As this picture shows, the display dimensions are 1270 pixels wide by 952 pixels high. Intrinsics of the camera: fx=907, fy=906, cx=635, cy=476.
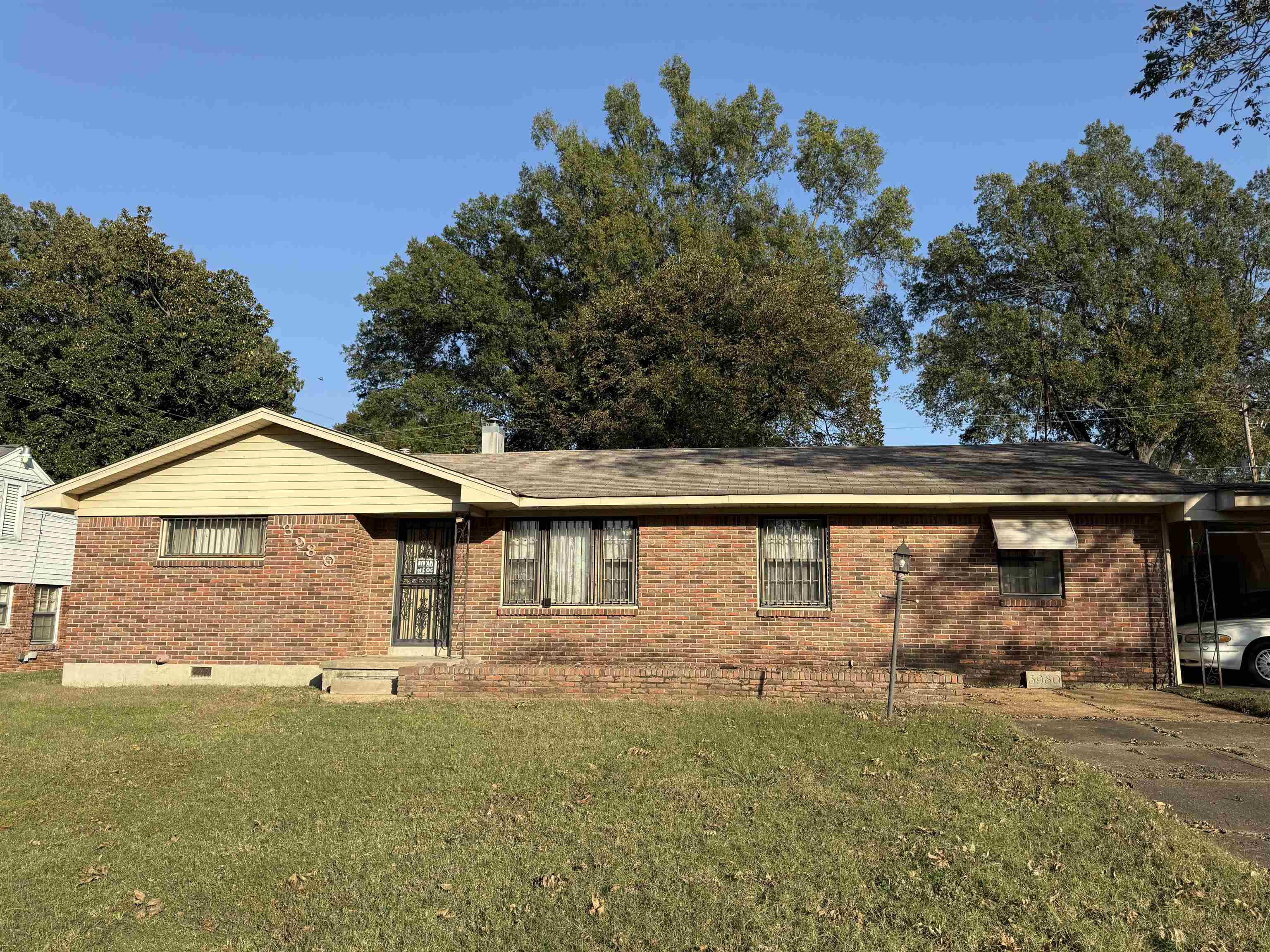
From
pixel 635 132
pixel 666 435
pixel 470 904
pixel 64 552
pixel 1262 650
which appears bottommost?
pixel 470 904

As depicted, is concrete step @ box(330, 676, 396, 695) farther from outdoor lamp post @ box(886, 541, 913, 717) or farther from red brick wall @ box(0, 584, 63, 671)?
red brick wall @ box(0, 584, 63, 671)

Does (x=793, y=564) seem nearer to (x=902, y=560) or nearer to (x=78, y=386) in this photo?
(x=902, y=560)

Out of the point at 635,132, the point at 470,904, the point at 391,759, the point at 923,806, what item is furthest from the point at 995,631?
the point at 635,132

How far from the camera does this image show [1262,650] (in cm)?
1312

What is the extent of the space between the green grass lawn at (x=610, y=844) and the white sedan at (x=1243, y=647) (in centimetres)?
580

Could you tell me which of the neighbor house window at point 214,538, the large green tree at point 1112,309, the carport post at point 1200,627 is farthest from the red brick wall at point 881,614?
the large green tree at point 1112,309

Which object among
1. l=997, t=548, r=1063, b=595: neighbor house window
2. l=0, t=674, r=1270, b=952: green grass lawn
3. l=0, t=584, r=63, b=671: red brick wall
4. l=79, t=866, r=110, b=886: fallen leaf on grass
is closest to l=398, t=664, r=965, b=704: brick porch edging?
l=0, t=674, r=1270, b=952: green grass lawn

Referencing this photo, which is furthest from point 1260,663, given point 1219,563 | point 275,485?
point 275,485

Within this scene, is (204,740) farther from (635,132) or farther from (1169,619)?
(635,132)

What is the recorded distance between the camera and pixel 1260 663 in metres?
13.1

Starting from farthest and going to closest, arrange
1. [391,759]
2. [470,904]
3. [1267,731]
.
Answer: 1. [1267,731]
2. [391,759]
3. [470,904]

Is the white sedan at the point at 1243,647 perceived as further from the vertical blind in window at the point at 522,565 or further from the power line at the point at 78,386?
the power line at the point at 78,386

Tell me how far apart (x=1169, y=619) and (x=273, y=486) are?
13.5 meters

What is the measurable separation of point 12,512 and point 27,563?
1477mm
